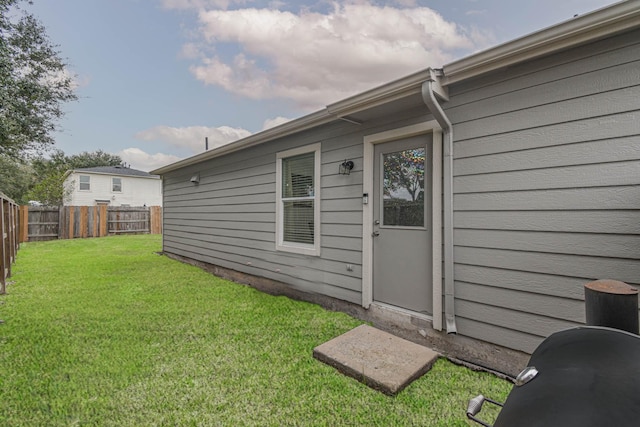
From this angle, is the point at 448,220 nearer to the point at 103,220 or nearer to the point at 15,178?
the point at 103,220

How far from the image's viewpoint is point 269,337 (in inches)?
116

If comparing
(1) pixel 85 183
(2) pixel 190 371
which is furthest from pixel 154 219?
(2) pixel 190 371

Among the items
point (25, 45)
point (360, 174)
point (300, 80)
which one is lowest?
point (360, 174)

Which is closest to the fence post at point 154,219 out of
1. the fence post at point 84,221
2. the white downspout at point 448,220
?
the fence post at point 84,221

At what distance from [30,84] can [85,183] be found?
11.1m

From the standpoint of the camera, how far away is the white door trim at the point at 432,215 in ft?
8.95

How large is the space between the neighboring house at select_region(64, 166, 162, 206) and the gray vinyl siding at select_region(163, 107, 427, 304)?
12.7 meters

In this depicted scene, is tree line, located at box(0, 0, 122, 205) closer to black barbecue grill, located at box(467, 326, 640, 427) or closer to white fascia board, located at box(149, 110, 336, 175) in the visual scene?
white fascia board, located at box(149, 110, 336, 175)

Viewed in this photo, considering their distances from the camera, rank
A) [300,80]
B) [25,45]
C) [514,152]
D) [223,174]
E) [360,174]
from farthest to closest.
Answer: [25,45], [300,80], [223,174], [360,174], [514,152]

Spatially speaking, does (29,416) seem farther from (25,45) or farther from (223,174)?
(25,45)

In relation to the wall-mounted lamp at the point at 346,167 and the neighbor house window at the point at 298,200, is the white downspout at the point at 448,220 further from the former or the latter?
the neighbor house window at the point at 298,200

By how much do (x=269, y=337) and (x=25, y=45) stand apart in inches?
491

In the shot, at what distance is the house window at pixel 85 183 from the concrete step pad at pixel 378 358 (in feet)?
69.8

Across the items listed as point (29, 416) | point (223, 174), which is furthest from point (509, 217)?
point (223, 174)
